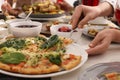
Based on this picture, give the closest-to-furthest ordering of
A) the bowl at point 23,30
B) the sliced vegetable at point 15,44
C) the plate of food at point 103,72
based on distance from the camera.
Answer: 1. the plate of food at point 103,72
2. the sliced vegetable at point 15,44
3. the bowl at point 23,30

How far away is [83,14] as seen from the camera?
1.17m

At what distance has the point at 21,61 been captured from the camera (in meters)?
0.71

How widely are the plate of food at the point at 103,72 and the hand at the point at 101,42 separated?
159mm

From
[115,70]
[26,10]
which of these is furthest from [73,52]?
[26,10]

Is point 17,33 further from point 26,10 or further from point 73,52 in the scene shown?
point 26,10

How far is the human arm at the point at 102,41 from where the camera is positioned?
887 mm

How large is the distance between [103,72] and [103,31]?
1.05 feet

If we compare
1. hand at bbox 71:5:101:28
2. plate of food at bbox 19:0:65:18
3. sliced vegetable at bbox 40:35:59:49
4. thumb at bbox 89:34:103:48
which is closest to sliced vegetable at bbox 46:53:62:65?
sliced vegetable at bbox 40:35:59:49

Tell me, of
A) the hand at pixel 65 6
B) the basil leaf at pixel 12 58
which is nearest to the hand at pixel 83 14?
the basil leaf at pixel 12 58

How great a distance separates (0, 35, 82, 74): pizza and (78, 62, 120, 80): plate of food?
61 millimetres

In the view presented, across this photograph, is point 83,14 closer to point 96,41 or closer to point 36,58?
point 96,41

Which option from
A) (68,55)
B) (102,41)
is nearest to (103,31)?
(102,41)

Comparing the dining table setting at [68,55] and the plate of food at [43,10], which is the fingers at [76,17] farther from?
the plate of food at [43,10]

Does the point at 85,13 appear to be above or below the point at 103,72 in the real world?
above
